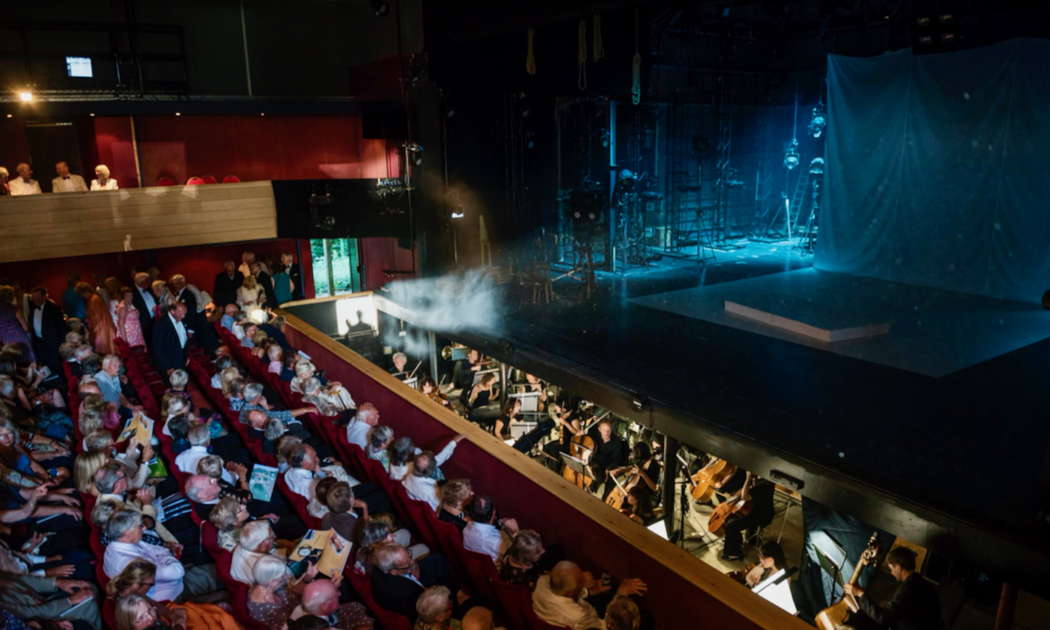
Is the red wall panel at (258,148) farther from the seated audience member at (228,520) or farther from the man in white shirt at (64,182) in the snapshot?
the seated audience member at (228,520)

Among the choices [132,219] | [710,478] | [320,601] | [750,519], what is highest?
[132,219]

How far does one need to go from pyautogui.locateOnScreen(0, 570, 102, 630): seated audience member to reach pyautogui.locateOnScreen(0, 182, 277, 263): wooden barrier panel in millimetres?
7640

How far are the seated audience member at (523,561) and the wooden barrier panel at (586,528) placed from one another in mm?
429

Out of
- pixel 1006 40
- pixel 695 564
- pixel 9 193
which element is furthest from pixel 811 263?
pixel 9 193

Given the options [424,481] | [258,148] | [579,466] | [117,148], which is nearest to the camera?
[424,481]

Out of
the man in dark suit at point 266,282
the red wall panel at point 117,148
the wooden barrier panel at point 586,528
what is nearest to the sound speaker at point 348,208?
the man in dark suit at point 266,282

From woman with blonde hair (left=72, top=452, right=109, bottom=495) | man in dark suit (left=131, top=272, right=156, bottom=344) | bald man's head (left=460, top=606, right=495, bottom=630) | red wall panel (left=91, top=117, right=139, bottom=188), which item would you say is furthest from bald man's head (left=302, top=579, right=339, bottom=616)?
red wall panel (left=91, top=117, right=139, bottom=188)

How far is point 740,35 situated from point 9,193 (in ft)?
38.9

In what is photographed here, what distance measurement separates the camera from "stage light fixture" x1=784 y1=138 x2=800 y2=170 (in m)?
12.8

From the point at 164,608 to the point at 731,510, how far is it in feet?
14.8

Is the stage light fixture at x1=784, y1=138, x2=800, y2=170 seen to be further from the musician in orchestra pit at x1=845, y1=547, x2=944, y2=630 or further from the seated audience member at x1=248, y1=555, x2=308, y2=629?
the seated audience member at x1=248, y1=555, x2=308, y2=629

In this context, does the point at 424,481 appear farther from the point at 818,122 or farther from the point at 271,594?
the point at 818,122

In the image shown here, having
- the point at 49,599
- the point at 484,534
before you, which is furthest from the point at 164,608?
the point at 484,534

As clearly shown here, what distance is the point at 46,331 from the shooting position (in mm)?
7699
